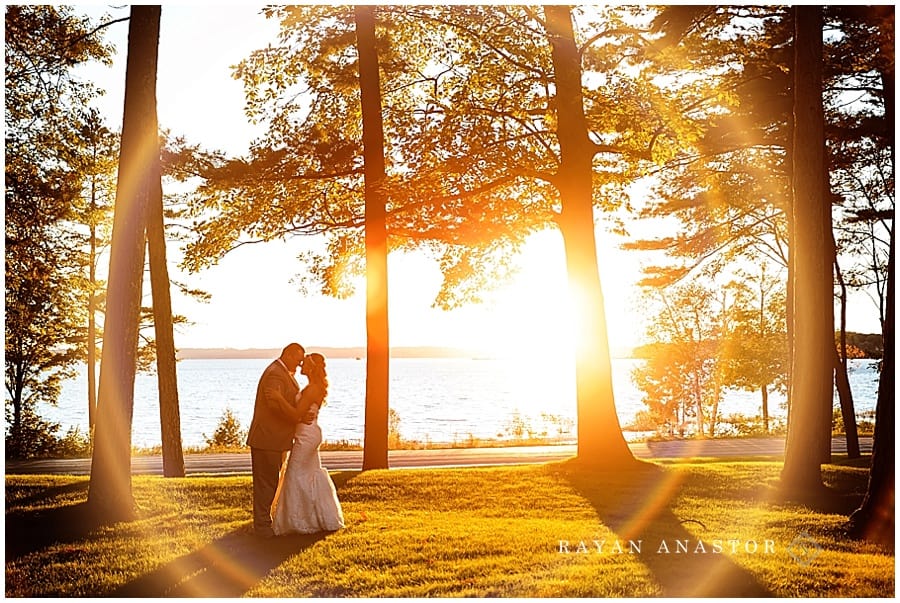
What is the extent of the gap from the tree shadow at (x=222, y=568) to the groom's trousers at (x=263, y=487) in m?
0.19

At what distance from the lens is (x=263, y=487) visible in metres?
10.1

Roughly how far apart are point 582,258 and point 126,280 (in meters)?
9.15

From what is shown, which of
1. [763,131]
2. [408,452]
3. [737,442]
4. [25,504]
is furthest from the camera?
[737,442]

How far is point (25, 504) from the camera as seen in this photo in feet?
40.0

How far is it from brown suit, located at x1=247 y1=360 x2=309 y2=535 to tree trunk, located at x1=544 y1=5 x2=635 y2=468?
8.49 m

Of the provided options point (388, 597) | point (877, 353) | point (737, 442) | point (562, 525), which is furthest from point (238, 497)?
point (877, 353)

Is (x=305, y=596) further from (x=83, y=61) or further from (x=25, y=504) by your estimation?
(x=83, y=61)

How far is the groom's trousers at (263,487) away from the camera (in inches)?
396

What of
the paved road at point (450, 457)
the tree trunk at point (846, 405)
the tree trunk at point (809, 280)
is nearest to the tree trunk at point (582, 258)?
the tree trunk at point (809, 280)

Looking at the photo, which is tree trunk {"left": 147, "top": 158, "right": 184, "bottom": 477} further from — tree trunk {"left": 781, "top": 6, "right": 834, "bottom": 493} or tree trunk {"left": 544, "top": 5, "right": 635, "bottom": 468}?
tree trunk {"left": 781, "top": 6, "right": 834, "bottom": 493}

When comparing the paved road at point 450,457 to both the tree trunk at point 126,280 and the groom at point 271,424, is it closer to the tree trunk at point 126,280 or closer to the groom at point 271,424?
the tree trunk at point 126,280

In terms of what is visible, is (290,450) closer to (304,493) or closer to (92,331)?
(304,493)

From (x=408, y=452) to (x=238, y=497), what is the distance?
50.3 ft

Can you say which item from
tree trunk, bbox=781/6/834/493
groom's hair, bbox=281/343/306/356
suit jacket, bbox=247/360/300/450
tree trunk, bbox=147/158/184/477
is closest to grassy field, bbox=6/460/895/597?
tree trunk, bbox=781/6/834/493
